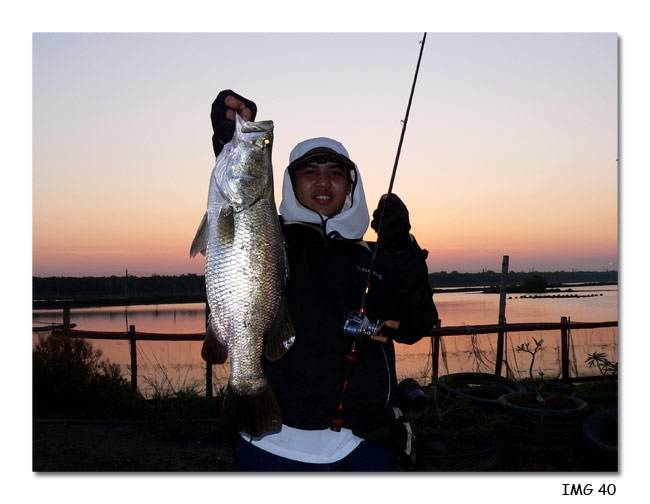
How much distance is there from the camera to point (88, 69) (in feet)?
11.9

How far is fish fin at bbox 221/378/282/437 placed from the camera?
1968 millimetres

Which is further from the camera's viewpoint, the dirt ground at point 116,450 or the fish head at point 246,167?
the dirt ground at point 116,450

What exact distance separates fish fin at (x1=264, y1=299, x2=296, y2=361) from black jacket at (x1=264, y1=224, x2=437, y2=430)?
136mm

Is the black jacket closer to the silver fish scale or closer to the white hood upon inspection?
the white hood

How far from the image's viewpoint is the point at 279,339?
2.03 metres

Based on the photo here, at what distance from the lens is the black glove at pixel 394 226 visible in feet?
7.04

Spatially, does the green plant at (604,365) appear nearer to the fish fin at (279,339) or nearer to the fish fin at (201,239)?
the fish fin at (279,339)

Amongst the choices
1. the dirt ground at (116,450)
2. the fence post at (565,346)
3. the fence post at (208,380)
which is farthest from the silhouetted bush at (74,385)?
the fence post at (565,346)

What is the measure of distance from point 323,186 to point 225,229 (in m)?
0.64

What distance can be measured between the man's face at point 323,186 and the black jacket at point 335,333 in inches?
5.3

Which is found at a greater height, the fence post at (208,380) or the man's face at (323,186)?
the man's face at (323,186)

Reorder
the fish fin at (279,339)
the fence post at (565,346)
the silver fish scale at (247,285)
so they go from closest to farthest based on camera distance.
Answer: the silver fish scale at (247,285) → the fish fin at (279,339) → the fence post at (565,346)
